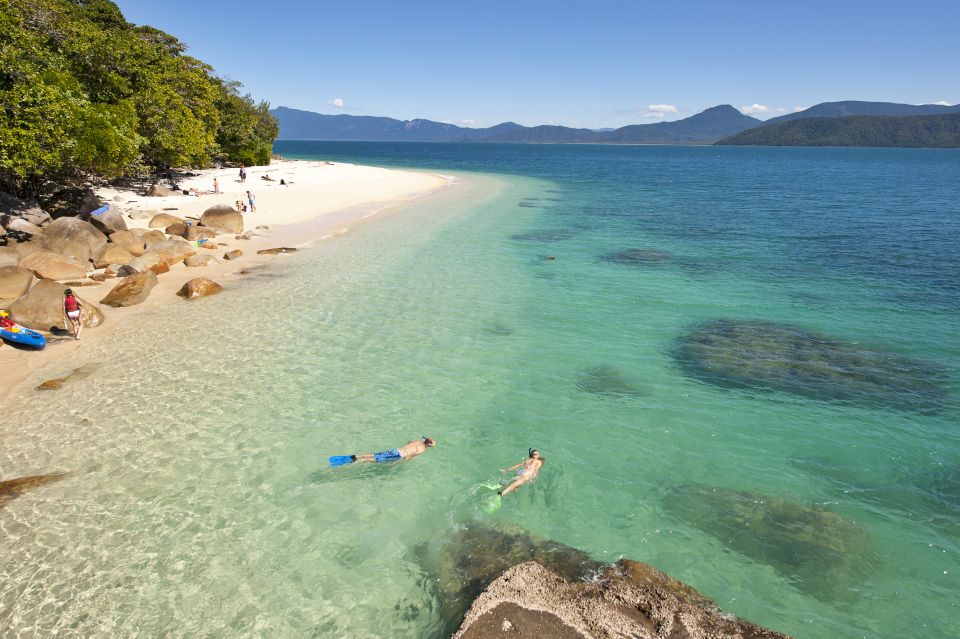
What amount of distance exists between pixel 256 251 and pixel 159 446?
1973 centimetres

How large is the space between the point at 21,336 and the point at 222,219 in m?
18.0

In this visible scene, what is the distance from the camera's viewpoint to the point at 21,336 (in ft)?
52.6

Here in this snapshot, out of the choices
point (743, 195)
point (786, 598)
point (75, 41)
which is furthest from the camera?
point (743, 195)

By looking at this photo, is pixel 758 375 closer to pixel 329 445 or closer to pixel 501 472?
pixel 501 472

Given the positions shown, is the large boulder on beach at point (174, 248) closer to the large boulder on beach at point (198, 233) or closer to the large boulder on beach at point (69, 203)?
the large boulder on beach at point (198, 233)

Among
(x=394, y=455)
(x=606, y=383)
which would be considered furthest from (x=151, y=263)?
(x=606, y=383)

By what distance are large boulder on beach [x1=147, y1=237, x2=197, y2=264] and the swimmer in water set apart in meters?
22.6

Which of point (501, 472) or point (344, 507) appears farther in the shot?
point (501, 472)

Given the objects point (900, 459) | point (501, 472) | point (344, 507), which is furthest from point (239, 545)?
point (900, 459)

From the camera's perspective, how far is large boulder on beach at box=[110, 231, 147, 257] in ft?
83.3

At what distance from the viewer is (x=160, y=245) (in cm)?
2631

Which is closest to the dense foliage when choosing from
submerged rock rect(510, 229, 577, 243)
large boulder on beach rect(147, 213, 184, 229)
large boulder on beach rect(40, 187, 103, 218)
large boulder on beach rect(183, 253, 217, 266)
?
large boulder on beach rect(40, 187, 103, 218)

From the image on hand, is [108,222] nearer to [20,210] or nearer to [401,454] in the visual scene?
[20,210]

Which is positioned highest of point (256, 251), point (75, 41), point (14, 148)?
point (75, 41)
